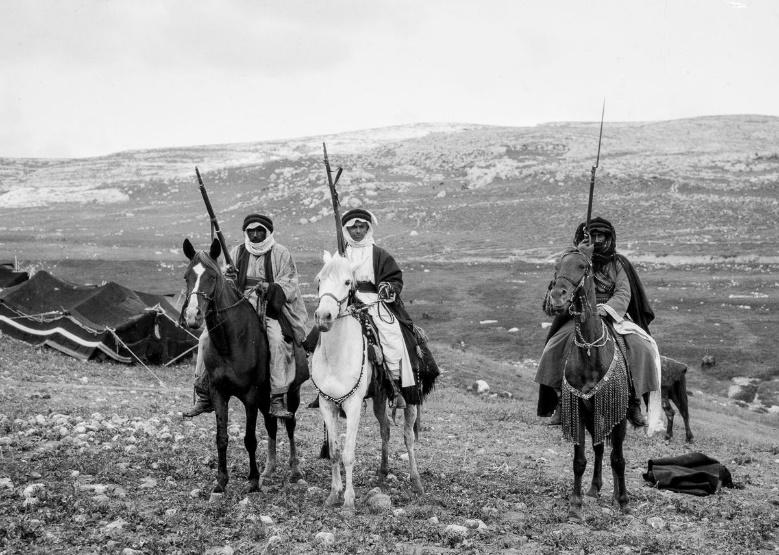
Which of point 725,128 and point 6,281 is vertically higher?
point 725,128

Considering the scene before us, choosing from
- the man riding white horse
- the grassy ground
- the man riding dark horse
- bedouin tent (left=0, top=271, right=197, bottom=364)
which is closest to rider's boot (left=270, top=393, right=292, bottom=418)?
the man riding white horse

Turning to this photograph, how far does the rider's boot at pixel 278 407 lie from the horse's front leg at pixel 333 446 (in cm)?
77

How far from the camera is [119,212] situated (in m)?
84.7

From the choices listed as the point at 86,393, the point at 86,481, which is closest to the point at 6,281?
the point at 86,393

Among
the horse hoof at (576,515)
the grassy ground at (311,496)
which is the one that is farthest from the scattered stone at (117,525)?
the horse hoof at (576,515)

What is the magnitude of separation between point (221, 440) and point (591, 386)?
4.54m

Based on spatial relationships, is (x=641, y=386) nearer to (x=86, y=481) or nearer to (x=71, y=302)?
(x=86, y=481)

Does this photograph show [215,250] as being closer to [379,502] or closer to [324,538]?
[379,502]

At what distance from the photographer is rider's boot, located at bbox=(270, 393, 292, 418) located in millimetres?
10050

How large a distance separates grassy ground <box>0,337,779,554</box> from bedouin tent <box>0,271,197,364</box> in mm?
6322

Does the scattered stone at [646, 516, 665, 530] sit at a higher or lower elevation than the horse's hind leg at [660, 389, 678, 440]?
higher

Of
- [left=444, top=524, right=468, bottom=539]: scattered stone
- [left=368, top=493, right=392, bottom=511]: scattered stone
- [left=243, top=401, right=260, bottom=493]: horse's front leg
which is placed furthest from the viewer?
[left=243, top=401, right=260, bottom=493]: horse's front leg

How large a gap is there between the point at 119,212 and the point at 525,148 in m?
48.3

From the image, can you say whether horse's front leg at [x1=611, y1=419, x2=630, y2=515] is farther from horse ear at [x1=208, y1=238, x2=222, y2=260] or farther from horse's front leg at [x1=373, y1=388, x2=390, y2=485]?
horse ear at [x1=208, y1=238, x2=222, y2=260]
